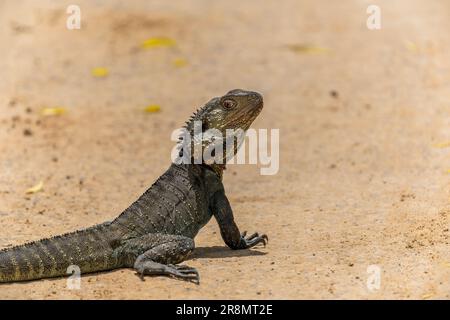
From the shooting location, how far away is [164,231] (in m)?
8.02

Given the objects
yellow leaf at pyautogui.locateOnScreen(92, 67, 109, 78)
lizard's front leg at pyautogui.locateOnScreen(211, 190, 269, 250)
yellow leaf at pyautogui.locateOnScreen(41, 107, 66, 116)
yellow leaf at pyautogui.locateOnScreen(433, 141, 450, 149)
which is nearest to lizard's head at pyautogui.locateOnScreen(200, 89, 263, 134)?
lizard's front leg at pyautogui.locateOnScreen(211, 190, 269, 250)

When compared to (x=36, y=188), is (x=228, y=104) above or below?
above

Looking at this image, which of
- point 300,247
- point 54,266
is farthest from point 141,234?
point 300,247

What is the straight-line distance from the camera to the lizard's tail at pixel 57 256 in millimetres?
7344

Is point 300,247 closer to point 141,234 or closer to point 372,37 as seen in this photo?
point 141,234

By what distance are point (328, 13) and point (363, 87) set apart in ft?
15.5

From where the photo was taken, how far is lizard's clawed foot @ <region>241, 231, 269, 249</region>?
27.9 feet

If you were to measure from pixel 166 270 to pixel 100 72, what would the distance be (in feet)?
29.8

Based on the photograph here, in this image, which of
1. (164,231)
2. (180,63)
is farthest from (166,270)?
(180,63)

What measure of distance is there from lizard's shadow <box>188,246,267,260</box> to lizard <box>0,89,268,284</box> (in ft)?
0.28

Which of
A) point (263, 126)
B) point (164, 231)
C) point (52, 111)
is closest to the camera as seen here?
point (164, 231)

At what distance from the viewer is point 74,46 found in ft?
56.1

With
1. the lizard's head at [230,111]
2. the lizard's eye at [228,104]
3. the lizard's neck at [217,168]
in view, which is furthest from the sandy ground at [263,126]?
the lizard's eye at [228,104]

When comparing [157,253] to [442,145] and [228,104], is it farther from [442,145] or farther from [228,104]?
[442,145]
